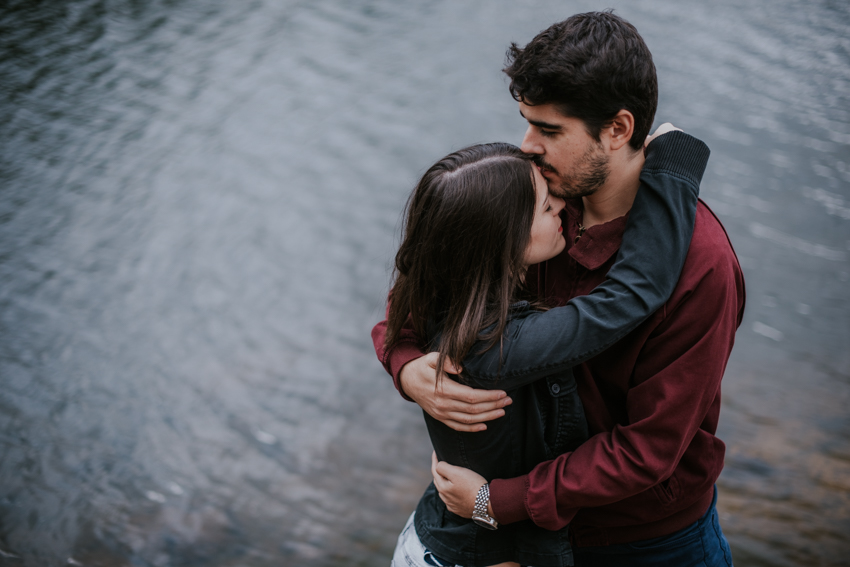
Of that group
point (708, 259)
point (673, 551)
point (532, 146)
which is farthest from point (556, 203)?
point (673, 551)

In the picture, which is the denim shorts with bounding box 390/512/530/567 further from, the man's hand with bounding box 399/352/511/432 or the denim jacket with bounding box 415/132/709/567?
the man's hand with bounding box 399/352/511/432

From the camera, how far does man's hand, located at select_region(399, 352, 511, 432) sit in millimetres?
1392

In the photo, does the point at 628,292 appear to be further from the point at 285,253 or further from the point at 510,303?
the point at 285,253

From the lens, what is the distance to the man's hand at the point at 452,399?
4.57ft

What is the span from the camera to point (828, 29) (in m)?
6.60

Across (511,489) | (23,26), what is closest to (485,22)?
(23,26)

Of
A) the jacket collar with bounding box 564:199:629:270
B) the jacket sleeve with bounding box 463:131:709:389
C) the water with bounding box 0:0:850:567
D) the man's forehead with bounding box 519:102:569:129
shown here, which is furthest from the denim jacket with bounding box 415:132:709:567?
the water with bounding box 0:0:850:567

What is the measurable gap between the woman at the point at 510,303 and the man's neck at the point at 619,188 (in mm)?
127

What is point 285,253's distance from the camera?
16.5ft

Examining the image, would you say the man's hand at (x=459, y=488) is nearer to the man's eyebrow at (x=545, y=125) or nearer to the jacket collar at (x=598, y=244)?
the jacket collar at (x=598, y=244)

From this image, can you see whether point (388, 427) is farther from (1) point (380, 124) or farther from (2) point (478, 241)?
(1) point (380, 124)

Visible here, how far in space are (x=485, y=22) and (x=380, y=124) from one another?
2129mm

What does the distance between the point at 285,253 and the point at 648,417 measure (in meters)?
4.07

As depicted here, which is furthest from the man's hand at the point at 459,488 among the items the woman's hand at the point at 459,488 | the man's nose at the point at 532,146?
the man's nose at the point at 532,146
